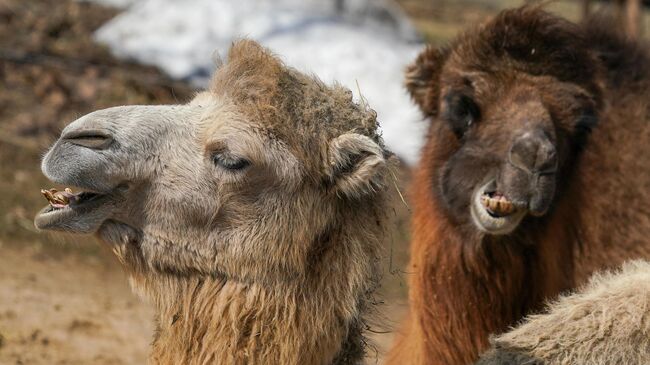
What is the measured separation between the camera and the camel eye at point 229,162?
3602 millimetres

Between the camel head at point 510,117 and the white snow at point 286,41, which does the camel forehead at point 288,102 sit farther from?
the white snow at point 286,41

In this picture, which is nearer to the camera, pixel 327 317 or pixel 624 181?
pixel 327 317

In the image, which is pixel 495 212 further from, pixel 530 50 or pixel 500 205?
pixel 530 50

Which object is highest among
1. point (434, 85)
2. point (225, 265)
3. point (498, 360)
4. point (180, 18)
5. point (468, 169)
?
point (180, 18)

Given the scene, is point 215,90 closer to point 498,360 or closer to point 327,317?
point 327,317

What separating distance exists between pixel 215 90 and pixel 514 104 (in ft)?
6.37

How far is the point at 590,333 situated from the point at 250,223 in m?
1.27

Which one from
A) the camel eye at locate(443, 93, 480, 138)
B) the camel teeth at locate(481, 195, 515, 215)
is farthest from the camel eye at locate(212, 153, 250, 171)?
the camel eye at locate(443, 93, 480, 138)

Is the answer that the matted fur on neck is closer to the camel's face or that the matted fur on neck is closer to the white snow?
the camel's face

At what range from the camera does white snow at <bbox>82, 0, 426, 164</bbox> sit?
1116cm

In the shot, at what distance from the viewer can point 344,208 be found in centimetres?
373

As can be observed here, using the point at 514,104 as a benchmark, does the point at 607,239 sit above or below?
below

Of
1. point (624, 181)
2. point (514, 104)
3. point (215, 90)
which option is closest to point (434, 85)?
point (514, 104)

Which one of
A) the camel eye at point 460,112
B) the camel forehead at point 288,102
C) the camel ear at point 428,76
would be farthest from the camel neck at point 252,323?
the camel ear at point 428,76
